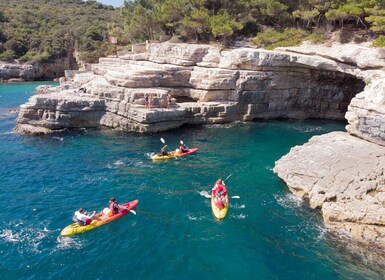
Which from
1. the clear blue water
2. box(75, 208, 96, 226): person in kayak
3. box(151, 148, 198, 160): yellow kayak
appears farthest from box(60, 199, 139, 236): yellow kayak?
box(151, 148, 198, 160): yellow kayak

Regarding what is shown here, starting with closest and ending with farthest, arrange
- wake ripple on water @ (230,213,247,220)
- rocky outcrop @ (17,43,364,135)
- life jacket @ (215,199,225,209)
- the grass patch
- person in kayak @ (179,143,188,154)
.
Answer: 1. wake ripple on water @ (230,213,247,220)
2. life jacket @ (215,199,225,209)
3. person in kayak @ (179,143,188,154)
4. rocky outcrop @ (17,43,364,135)
5. the grass patch

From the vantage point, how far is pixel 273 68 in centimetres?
3353

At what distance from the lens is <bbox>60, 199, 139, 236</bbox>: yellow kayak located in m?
15.4

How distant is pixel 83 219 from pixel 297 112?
28.4 m

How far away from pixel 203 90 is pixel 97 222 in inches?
795

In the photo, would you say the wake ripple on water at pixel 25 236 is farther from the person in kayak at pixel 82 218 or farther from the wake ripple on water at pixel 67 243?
the person in kayak at pixel 82 218

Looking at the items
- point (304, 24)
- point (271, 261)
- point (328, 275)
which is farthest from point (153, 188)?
point (304, 24)

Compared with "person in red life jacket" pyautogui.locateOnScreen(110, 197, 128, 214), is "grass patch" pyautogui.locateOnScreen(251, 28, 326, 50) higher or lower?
higher

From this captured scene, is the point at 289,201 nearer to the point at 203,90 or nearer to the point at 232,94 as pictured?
the point at 232,94

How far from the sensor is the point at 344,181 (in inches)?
701

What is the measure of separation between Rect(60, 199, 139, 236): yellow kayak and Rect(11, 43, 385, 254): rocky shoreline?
9389 mm

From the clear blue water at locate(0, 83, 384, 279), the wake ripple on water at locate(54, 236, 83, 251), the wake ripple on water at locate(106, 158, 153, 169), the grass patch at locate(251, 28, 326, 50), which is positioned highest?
the grass patch at locate(251, 28, 326, 50)

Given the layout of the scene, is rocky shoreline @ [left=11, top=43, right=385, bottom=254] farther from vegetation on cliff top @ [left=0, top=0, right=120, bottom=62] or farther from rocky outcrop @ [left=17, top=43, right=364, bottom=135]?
vegetation on cliff top @ [left=0, top=0, right=120, bottom=62]

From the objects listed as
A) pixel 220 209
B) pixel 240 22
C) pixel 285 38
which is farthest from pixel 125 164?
pixel 240 22
